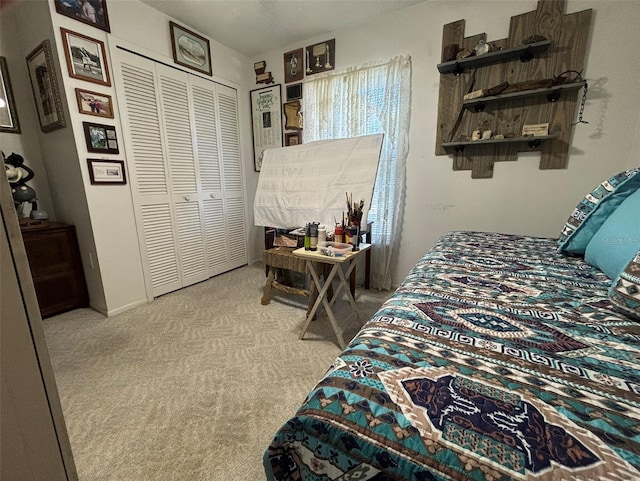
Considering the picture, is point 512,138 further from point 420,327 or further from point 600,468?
point 600,468

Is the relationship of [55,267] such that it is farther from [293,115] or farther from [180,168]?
[293,115]

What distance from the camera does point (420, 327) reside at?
0.79 metres

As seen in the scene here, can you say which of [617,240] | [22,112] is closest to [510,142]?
[617,240]

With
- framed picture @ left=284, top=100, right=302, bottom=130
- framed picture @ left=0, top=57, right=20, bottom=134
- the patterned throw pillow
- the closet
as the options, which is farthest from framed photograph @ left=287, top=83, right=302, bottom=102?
the patterned throw pillow

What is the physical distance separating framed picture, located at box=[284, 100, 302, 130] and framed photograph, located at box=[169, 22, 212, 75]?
94 centimetres

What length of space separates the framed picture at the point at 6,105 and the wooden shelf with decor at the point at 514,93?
3834mm

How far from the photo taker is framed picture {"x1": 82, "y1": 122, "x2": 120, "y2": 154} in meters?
2.15

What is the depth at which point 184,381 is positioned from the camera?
1589 mm

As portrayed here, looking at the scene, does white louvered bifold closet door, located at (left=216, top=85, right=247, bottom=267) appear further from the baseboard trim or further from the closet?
the baseboard trim

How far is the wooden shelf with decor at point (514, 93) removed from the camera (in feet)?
6.37

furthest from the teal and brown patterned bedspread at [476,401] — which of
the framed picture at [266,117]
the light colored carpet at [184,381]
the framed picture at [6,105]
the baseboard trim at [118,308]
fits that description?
the framed picture at [6,105]

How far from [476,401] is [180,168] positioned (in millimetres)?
3148

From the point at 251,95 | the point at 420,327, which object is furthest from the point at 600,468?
the point at 251,95

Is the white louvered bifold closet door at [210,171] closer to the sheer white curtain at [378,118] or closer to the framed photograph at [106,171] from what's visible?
the framed photograph at [106,171]
